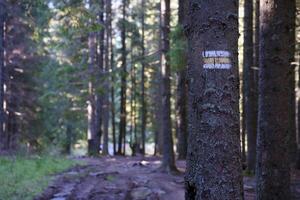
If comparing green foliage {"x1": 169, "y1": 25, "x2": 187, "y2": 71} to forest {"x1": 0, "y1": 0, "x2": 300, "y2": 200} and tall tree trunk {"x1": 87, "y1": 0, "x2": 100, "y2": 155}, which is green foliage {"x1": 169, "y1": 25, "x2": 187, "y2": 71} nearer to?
forest {"x1": 0, "y1": 0, "x2": 300, "y2": 200}

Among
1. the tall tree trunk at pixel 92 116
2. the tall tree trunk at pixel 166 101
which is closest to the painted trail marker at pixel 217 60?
the tall tree trunk at pixel 166 101

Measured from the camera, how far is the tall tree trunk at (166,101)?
1385 cm

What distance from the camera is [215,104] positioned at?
12.3ft

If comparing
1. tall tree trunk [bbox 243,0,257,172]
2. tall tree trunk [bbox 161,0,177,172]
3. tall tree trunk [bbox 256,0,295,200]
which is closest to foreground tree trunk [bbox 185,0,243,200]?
tall tree trunk [bbox 256,0,295,200]

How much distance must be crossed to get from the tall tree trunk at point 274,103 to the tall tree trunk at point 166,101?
7.59 m

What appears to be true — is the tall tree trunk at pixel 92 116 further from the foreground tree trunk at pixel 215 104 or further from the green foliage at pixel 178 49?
the foreground tree trunk at pixel 215 104

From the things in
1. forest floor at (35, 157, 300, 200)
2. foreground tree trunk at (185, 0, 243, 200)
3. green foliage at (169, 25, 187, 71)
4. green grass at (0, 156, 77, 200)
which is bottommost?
forest floor at (35, 157, 300, 200)

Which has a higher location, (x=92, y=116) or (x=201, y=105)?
(x=201, y=105)

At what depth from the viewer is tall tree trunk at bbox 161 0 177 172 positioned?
45.4 feet

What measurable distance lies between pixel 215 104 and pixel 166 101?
10037 millimetres

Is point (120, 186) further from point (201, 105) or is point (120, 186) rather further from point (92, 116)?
point (92, 116)

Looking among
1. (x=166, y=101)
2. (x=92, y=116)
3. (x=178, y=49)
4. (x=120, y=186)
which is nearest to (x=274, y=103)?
→ (x=120, y=186)

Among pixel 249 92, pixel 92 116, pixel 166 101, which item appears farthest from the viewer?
pixel 92 116

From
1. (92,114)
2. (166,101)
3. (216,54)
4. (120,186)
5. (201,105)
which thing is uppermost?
(216,54)
